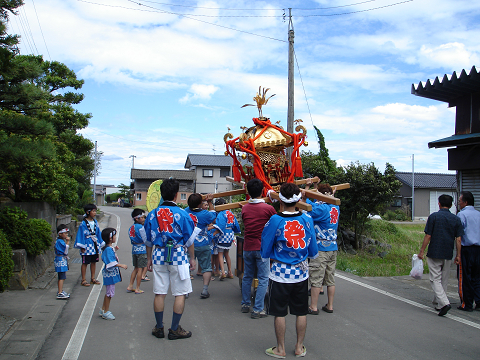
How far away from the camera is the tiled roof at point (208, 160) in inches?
1901

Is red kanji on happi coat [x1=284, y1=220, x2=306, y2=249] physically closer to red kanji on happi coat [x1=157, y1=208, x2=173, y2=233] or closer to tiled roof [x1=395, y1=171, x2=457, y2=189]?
red kanji on happi coat [x1=157, y1=208, x2=173, y2=233]

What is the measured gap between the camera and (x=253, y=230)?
590 cm

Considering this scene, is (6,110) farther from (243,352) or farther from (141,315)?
(243,352)

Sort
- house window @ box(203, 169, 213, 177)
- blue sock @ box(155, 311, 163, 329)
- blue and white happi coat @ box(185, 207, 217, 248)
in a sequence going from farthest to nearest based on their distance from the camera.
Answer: house window @ box(203, 169, 213, 177) < blue and white happi coat @ box(185, 207, 217, 248) < blue sock @ box(155, 311, 163, 329)

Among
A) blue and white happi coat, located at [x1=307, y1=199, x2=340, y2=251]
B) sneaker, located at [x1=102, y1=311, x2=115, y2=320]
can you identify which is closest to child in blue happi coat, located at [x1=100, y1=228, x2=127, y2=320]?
sneaker, located at [x1=102, y1=311, x2=115, y2=320]

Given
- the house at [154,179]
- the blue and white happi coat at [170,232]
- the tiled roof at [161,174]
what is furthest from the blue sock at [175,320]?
the tiled roof at [161,174]

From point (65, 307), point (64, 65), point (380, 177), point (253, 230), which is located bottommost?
point (65, 307)

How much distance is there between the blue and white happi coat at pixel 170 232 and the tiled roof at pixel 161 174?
43.6 meters

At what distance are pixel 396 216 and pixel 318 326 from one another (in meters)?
30.1

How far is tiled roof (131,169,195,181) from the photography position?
48719mm

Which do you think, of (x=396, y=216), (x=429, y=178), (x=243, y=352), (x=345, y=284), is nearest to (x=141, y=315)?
(x=243, y=352)

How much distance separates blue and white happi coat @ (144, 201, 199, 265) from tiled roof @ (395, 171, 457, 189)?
1455 inches

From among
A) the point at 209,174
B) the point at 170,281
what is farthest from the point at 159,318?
the point at 209,174

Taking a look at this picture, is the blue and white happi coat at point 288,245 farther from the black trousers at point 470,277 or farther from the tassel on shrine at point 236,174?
the black trousers at point 470,277
